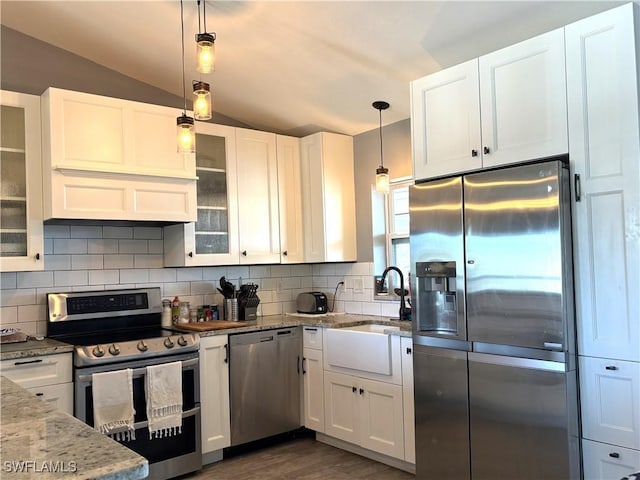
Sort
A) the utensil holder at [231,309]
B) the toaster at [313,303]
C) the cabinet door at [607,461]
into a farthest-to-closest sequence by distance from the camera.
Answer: the toaster at [313,303] → the utensil holder at [231,309] → the cabinet door at [607,461]

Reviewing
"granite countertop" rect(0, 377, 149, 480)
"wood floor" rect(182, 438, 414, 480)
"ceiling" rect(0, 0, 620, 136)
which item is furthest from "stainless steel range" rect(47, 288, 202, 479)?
"granite countertop" rect(0, 377, 149, 480)

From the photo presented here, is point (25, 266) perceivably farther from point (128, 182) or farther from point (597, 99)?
point (597, 99)

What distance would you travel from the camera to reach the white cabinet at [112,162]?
327cm

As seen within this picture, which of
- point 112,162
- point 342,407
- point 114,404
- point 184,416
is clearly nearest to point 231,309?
point 184,416

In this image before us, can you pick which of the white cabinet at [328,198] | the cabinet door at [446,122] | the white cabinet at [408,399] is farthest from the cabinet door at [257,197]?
the cabinet door at [446,122]

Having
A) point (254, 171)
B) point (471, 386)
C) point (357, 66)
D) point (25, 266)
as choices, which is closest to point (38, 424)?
point (471, 386)

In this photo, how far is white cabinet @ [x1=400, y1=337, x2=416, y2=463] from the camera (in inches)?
127

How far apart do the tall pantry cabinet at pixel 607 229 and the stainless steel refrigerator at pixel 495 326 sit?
68 mm

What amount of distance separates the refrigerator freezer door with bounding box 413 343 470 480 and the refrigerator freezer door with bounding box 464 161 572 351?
232 millimetres

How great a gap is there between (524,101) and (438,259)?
89 cm

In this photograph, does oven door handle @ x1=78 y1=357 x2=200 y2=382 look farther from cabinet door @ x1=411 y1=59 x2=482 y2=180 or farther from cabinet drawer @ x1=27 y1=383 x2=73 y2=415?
cabinet door @ x1=411 y1=59 x2=482 y2=180

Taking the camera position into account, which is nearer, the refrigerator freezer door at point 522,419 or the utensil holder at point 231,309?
the refrigerator freezer door at point 522,419

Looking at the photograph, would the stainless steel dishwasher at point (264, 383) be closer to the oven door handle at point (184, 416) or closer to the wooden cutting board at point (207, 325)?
the wooden cutting board at point (207, 325)

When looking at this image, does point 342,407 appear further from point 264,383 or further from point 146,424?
point 146,424
